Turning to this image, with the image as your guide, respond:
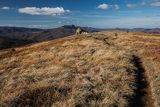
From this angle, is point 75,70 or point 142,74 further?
point 75,70

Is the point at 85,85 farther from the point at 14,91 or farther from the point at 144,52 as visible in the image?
the point at 144,52

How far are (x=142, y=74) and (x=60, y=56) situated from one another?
20.8 m

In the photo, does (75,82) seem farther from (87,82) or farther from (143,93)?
(143,93)

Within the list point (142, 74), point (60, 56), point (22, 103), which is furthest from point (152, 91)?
point (60, 56)

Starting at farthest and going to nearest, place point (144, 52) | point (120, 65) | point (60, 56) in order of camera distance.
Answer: point (60, 56) < point (144, 52) < point (120, 65)

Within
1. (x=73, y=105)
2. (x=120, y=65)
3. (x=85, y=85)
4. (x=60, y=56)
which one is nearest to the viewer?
(x=73, y=105)

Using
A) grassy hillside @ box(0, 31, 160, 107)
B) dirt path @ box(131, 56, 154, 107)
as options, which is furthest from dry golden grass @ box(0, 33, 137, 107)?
dirt path @ box(131, 56, 154, 107)

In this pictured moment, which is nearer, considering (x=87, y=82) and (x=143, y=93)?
(x=143, y=93)

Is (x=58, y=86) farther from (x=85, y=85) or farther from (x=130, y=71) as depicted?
(x=130, y=71)

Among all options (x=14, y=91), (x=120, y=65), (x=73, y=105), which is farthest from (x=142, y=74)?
(x=14, y=91)

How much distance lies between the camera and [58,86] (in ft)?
100

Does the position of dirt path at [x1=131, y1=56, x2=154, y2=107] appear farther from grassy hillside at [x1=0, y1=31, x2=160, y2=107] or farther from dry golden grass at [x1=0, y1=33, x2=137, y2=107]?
dry golden grass at [x1=0, y1=33, x2=137, y2=107]

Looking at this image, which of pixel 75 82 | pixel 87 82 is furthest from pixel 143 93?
pixel 75 82

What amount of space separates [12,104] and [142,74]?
1760cm
